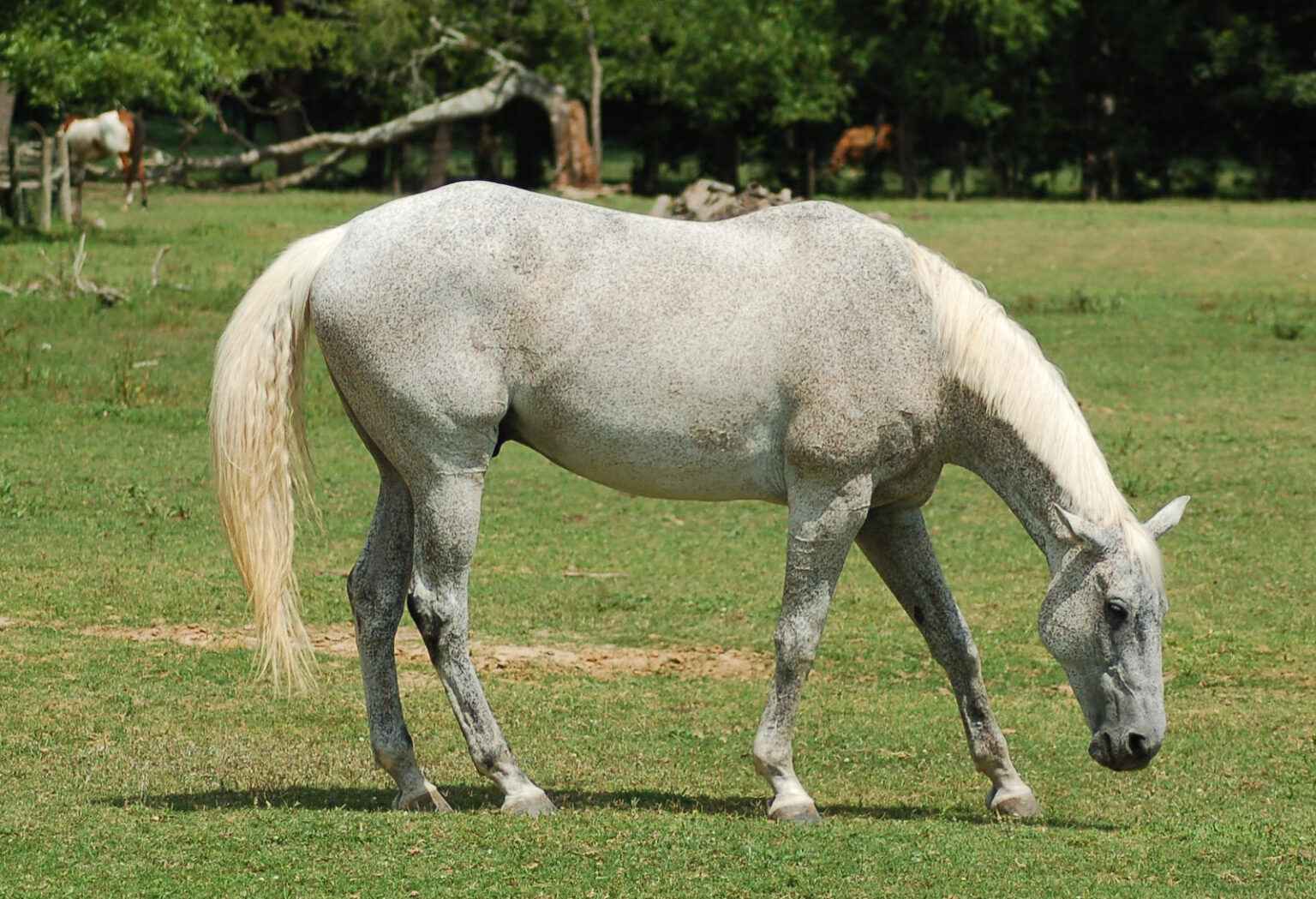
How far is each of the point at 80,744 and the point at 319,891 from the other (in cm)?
246

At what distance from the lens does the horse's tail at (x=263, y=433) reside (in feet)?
21.9

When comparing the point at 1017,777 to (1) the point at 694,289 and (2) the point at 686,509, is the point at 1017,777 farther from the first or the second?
(2) the point at 686,509

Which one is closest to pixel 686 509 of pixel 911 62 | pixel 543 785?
pixel 543 785

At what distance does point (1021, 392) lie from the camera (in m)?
6.57

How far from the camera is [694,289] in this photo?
6523 mm

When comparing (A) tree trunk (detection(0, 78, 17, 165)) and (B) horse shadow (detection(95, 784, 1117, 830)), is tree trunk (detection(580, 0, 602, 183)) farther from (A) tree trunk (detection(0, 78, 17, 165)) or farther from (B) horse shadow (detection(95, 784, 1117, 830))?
(B) horse shadow (detection(95, 784, 1117, 830))

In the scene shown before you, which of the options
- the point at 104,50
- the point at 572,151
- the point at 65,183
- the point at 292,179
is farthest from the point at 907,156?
the point at 104,50

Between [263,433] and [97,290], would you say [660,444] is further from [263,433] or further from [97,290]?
[97,290]

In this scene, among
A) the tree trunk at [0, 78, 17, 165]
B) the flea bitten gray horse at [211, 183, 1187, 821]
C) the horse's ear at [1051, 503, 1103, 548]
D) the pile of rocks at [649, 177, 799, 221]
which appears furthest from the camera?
the tree trunk at [0, 78, 17, 165]

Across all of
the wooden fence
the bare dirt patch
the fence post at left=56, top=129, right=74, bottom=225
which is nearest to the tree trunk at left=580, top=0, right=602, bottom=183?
the wooden fence

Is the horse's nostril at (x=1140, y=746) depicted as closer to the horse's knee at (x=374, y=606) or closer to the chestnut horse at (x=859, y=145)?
the horse's knee at (x=374, y=606)

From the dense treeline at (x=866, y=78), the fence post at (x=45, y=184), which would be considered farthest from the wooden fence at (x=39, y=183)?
the dense treeline at (x=866, y=78)

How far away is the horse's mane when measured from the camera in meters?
6.51

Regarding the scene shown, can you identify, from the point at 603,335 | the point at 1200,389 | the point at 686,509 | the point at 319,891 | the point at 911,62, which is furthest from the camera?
the point at 911,62
